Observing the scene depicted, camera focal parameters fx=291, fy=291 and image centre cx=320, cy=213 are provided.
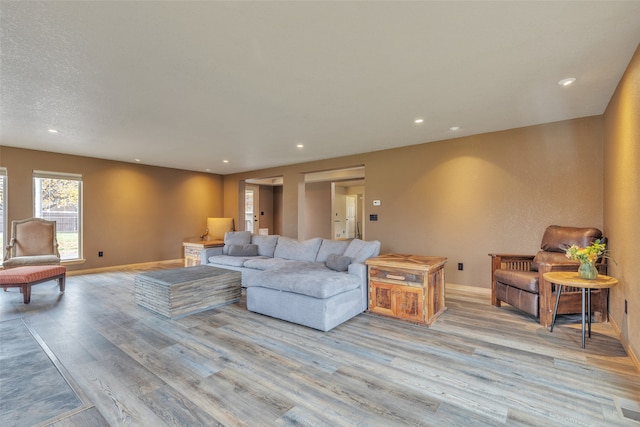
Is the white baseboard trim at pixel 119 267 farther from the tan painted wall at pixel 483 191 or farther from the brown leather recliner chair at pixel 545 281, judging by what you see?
the brown leather recliner chair at pixel 545 281

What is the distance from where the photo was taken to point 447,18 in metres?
1.91

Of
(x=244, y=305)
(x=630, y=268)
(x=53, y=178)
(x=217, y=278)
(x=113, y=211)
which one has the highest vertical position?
(x=53, y=178)

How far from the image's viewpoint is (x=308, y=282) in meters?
3.15

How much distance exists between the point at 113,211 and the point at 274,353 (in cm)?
606

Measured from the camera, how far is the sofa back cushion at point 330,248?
4.35 meters

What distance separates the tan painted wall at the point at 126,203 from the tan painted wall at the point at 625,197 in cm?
830

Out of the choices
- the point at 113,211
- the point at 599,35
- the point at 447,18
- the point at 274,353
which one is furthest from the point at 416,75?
the point at 113,211

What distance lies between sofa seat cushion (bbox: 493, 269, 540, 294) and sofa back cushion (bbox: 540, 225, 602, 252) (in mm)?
512

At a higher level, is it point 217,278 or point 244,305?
point 217,278

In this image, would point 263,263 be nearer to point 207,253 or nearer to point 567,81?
point 207,253

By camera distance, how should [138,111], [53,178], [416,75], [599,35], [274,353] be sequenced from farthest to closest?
1. [53,178]
2. [138,111]
3. [416,75]
4. [274,353]
5. [599,35]

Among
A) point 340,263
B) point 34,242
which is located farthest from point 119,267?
point 340,263

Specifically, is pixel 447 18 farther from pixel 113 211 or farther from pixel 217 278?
pixel 113 211

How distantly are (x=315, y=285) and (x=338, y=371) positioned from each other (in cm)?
100
